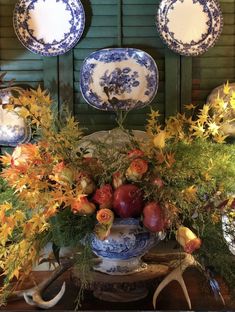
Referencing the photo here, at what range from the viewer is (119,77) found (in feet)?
5.03

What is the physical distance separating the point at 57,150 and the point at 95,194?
95mm

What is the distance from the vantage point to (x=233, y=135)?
4.74 feet

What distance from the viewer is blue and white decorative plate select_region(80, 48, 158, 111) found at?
1.53 metres

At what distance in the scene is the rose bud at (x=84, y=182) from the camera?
2.43 ft

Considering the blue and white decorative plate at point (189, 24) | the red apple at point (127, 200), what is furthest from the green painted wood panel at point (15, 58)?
the red apple at point (127, 200)

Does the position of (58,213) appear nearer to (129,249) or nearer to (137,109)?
(129,249)

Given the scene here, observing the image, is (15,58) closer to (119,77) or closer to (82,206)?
(119,77)

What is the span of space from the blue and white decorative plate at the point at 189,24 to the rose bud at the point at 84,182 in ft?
2.97

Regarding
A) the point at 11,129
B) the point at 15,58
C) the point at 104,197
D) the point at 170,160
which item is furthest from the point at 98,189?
the point at 15,58

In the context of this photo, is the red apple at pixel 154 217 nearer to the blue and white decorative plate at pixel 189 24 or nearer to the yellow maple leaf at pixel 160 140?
the yellow maple leaf at pixel 160 140

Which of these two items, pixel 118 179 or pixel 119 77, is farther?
pixel 119 77

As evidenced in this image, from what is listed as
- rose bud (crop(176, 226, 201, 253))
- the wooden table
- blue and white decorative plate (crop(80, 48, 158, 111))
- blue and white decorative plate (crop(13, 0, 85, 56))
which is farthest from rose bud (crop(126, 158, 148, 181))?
blue and white decorative plate (crop(13, 0, 85, 56))

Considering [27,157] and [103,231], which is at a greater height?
[27,157]

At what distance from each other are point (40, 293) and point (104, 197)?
0.22m
